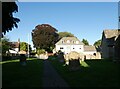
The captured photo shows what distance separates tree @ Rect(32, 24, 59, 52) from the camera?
4387 inches

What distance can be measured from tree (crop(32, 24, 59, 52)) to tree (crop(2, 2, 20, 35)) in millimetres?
87121

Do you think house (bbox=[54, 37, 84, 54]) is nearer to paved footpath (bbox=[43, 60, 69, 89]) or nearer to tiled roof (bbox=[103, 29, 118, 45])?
tiled roof (bbox=[103, 29, 118, 45])

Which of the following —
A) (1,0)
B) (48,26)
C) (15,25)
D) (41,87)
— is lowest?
(41,87)

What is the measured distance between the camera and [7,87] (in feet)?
53.6

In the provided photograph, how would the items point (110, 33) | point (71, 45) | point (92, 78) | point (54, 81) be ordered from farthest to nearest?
1. point (71, 45)
2. point (110, 33)
3. point (92, 78)
4. point (54, 81)

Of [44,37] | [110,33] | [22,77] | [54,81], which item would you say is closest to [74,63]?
[22,77]

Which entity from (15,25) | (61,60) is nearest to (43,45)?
(61,60)

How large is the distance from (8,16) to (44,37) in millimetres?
88599

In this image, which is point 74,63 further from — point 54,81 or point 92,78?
point 54,81

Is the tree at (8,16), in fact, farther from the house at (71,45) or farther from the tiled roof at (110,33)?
the house at (71,45)

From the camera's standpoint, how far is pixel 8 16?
2273cm

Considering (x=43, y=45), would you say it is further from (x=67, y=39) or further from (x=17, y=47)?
(x=17, y=47)

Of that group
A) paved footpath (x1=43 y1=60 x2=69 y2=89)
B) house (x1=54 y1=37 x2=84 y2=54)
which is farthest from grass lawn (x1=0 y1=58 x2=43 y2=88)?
house (x1=54 y1=37 x2=84 y2=54)

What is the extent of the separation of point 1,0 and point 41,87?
7.87m
